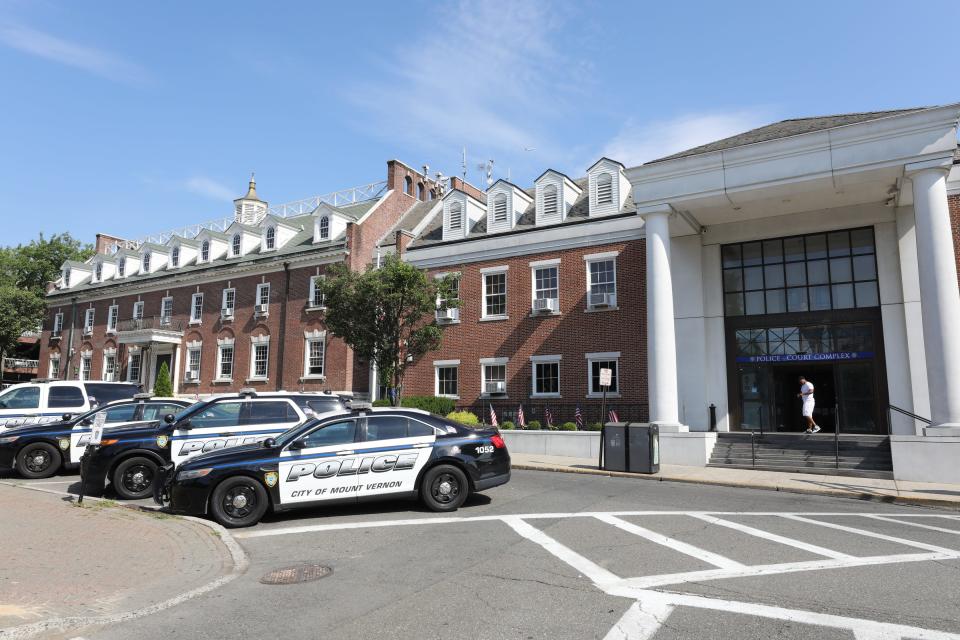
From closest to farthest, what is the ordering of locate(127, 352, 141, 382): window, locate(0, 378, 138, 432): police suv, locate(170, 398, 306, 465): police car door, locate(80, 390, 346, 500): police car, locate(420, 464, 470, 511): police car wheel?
locate(420, 464, 470, 511): police car wheel, locate(80, 390, 346, 500): police car, locate(170, 398, 306, 465): police car door, locate(0, 378, 138, 432): police suv, locate(127, 352, 141, 382): window

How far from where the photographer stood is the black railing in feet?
119

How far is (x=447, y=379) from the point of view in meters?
26.3

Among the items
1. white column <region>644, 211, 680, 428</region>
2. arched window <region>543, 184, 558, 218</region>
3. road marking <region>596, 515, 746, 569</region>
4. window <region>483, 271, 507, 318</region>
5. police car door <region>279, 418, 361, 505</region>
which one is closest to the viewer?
road marking <region>596, 515, 746, 569</region>

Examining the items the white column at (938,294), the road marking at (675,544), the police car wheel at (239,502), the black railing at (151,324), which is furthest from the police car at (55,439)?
the black railing at (151,324)

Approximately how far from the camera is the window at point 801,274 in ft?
65.1

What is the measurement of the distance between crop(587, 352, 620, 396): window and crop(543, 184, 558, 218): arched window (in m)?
5.85

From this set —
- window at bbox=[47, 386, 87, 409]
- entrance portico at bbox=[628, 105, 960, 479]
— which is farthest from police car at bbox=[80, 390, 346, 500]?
entrance portico at bbox=[628, 105, 960, 479]

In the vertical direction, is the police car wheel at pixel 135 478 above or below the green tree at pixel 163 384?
below

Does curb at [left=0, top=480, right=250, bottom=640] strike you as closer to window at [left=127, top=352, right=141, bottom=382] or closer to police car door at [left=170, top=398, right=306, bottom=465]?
police car door at [left=170, top=398, right=306, bottom=465]

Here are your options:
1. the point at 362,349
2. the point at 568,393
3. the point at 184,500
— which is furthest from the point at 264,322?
the point at 184,500

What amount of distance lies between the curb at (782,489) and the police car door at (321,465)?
25.2 feet

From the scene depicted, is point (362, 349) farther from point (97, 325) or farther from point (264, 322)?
point (97, 325)

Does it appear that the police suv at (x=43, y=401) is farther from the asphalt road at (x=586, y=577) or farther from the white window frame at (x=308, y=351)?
the white window frame at (x=308, y=351)

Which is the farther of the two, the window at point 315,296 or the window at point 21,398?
the window at point 315,296
